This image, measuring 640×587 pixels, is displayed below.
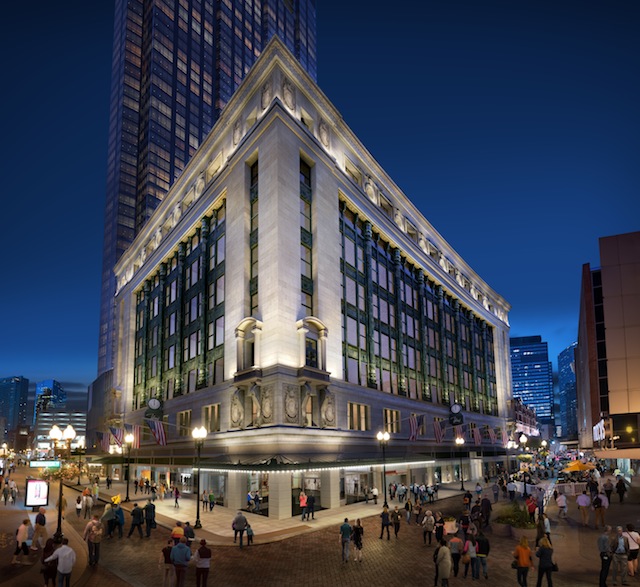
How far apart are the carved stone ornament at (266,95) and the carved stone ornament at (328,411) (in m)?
25.8

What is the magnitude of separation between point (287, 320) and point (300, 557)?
64.8ft

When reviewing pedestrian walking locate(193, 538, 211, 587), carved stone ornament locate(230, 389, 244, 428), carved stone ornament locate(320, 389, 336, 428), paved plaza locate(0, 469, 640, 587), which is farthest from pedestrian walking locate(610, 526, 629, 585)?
carved stone ornament locate(230, 389, 244, 428)

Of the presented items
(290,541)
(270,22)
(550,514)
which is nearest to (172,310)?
(290,541)

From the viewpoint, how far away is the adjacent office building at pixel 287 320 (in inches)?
1587

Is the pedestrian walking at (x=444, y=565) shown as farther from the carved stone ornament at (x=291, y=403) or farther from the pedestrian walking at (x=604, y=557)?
the carved stone ornament at (x=291, y=403)

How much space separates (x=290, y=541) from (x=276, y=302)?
17854 mm

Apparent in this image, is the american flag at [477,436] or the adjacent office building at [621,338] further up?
the adjacent office building at [621,338]

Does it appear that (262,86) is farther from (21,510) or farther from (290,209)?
(21,510)

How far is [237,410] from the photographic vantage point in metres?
41.6

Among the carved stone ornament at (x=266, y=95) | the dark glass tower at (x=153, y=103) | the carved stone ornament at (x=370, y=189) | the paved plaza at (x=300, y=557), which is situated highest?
the dark glass tower at (x=153, y=103)

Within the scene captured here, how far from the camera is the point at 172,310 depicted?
60.8 m

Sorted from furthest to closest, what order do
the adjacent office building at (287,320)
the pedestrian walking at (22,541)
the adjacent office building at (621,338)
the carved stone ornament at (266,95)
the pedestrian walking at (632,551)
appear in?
the adjacent office building at (621,338) → the carved stone ornament at (266,95) → the adjacent office building at (287,320) → the pedestrian walking at (22,541) → the pedestrian walking at (632,551)

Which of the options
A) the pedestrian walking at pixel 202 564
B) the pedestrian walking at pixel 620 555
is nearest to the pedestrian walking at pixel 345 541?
the pedestrian walking at pixel 202 564

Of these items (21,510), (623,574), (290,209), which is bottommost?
(21,510)
